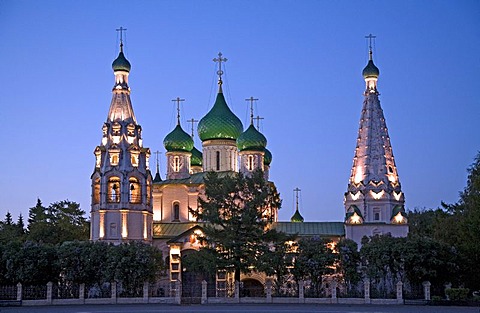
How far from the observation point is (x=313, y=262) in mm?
49844

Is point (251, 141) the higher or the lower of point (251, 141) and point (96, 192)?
the higher

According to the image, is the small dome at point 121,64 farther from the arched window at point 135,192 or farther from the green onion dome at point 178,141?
the green onion dome at point 178,141

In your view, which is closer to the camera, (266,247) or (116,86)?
(266,247)

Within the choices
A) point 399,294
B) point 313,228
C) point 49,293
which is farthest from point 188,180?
point 399,294

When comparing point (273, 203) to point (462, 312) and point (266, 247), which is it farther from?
point (462, 312)

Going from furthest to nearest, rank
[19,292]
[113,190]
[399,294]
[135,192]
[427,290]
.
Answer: [135,192] → [113,190] → [19,292] → [399,294] → [427,290]

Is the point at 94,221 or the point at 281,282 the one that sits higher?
the point at 94,221

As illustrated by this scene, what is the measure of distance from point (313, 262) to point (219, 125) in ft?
73.2

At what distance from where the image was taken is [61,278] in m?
51.8

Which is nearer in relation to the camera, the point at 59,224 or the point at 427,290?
the point at 427,290

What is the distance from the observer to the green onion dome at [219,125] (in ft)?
228

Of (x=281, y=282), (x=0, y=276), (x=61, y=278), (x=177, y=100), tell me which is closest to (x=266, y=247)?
(x=281, y=282)

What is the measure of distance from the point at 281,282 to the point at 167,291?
436 inches

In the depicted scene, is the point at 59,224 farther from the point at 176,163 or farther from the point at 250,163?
the point at 250,163
